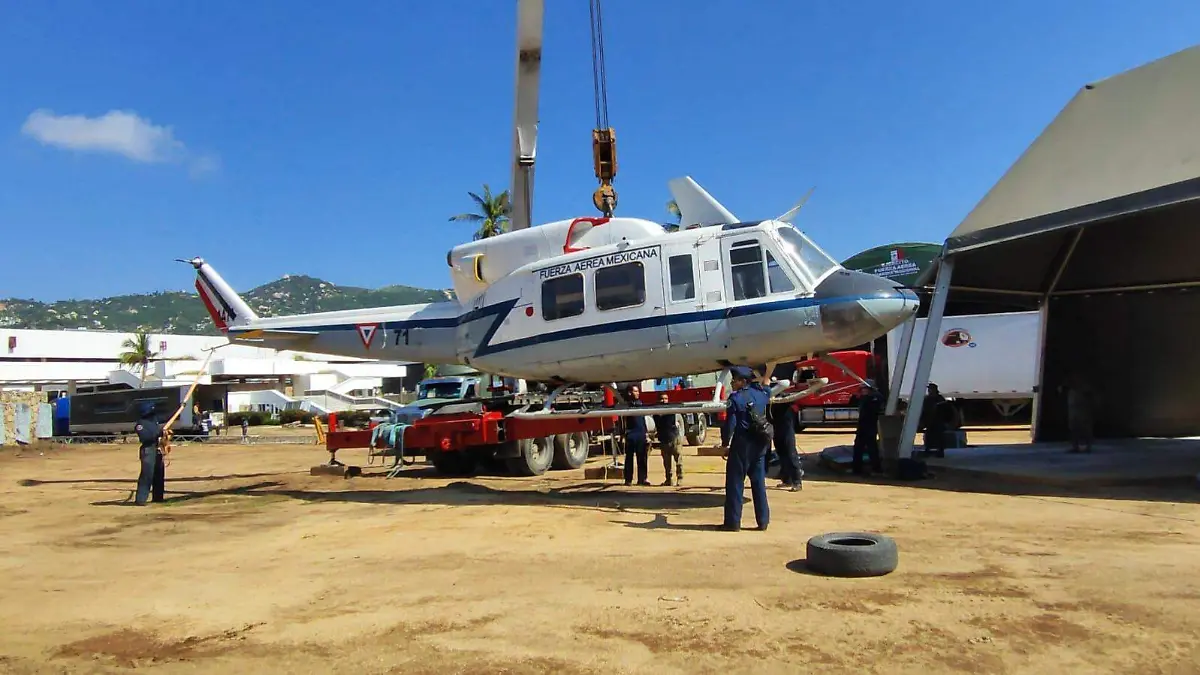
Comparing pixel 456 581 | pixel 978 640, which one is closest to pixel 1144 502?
pixel 978 640

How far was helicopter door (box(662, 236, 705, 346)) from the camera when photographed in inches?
388

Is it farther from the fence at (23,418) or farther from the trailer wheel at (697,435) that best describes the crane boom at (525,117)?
the fence at (23,418)

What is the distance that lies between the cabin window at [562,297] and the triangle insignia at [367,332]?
3528 millimetres

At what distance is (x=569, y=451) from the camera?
15898 mm

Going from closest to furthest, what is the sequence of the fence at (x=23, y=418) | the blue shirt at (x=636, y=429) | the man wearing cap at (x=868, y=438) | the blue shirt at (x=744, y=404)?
the blue shirt at (x=744, y=404) → the blue shirt at (x=636, y=429) → the man wearing cap at (x=868, y=438) → the fence at (x=23, y=418)

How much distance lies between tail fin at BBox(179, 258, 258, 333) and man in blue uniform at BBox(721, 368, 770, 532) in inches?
398

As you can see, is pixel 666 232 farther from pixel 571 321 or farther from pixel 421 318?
pixel 421 318

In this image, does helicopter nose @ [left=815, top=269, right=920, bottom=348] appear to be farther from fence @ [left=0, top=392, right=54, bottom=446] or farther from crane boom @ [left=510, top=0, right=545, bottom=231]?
fence @ [left=0, top=392, right=54, bottom=446]

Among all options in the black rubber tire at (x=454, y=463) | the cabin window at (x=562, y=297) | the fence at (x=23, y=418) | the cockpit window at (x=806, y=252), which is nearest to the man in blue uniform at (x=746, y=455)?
the cockpit window at (x=806, y=252)

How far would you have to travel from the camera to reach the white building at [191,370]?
52.9 metres

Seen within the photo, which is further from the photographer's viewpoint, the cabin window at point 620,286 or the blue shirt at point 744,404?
the cabin window at point 620,286

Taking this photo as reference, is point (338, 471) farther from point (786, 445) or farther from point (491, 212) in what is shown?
point (491, 212)

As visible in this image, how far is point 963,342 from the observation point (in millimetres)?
24156

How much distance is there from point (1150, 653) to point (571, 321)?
24.4 feet
